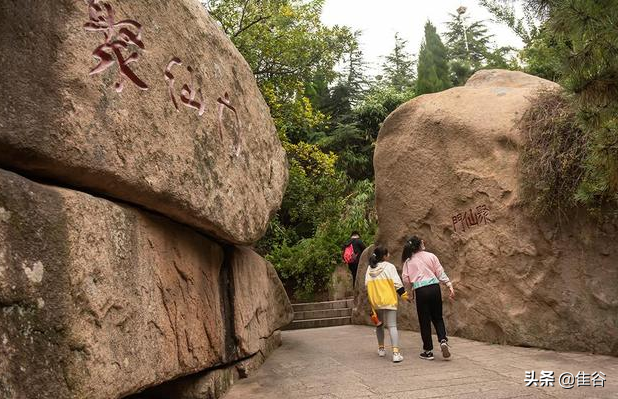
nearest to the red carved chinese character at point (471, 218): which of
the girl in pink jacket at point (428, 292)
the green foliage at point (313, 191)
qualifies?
the girl in pink jacket at point (428, 292)

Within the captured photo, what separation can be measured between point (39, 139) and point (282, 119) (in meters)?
9.19

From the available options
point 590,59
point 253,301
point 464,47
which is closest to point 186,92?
point 253,301

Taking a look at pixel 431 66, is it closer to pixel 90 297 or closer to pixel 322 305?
pixel 322 305

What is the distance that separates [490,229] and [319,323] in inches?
204

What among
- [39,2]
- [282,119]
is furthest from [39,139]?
[282,119]

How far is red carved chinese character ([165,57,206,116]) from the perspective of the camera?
387 centimetres

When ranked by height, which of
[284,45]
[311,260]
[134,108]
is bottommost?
[311,260]

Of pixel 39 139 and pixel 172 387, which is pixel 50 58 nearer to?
pixel 39 139

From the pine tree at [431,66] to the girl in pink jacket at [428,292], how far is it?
15469 mm

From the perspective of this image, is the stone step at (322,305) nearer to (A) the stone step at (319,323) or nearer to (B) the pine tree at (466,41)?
(A) the stone step at (319,323)

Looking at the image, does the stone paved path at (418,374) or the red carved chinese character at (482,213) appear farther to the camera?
the red carved chinese character at (482,213)

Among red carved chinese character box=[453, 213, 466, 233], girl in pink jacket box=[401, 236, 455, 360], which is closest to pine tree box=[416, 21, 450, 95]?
red carved chinese character box=[453, 213, 466, 233]

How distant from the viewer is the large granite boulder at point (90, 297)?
2.49m

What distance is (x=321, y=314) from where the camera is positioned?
11.0 meters
